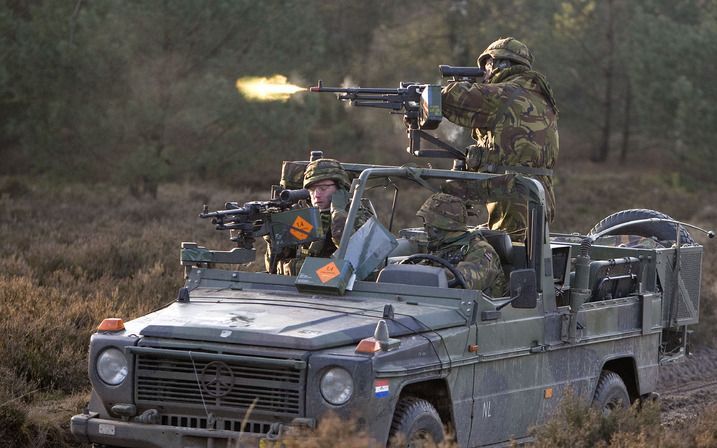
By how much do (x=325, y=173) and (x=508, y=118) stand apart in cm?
191

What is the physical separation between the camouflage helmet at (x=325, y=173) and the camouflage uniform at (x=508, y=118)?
4.25 feet

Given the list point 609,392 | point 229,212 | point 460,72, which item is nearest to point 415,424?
point 229,212

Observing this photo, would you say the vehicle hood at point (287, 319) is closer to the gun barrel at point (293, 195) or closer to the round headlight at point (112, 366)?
the round headlight at point (112, 366)

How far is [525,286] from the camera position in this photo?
7.74m

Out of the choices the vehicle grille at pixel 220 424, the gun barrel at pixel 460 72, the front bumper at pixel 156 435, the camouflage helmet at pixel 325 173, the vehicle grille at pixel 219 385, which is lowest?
the front bumper at pixel 156 435

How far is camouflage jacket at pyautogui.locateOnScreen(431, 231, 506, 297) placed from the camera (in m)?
8.16

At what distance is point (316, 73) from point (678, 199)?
10.5 metres

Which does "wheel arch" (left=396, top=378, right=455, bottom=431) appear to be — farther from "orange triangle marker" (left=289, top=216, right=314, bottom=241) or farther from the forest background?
the forest background

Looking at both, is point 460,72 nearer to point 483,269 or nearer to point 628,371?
point 483,269

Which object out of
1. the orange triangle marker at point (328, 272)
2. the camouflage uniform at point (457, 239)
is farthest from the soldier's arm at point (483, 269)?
the orange triangle marker at point (328, 272)

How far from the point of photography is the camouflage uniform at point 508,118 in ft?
31.9

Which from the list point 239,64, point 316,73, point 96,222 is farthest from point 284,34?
point 96,222

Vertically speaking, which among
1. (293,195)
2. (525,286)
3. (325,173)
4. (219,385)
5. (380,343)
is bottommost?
(219,385)

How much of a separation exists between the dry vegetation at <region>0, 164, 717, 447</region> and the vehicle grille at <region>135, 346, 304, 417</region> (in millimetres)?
533
